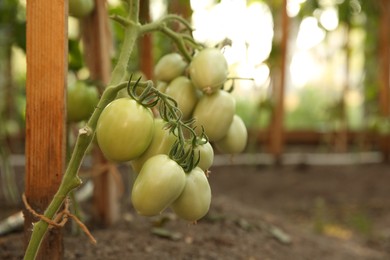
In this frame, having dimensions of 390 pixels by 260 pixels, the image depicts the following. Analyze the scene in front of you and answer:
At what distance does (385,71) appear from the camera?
3.55 meters

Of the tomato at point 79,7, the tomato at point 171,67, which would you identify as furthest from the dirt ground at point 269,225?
the tomato at point 79,7

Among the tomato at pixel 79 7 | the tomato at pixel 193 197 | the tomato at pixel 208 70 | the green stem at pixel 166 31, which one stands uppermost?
the tomato at pixel 79 7

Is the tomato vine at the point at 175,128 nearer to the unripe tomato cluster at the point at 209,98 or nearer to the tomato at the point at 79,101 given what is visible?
the unripe tomato cluster at the point at 209,98

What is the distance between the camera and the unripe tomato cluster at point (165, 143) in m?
0.76

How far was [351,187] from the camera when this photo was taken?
2939 mm

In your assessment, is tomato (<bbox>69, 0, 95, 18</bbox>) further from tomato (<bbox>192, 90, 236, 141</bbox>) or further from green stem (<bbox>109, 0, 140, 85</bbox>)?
tomato (<bbox>192, 90, 236, 141</bbox>)

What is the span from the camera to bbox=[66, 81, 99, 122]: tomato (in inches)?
46.5

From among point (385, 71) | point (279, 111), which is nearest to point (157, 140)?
point (279, 111)

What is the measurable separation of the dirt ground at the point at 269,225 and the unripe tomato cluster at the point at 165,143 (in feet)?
0.37

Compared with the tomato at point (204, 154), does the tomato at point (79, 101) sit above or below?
above

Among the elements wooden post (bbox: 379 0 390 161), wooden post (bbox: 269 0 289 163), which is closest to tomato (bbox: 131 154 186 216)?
wooden post (bbox: 269 0 289 163)

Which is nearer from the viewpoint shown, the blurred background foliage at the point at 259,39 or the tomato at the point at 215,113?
the tomato at the point at 215,113

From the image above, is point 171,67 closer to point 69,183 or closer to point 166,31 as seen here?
point 166,31

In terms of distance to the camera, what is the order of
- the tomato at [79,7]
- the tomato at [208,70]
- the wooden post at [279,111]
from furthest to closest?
the wooden post at [279,111], the tomato at [79,7], the tomato at [208,70]
